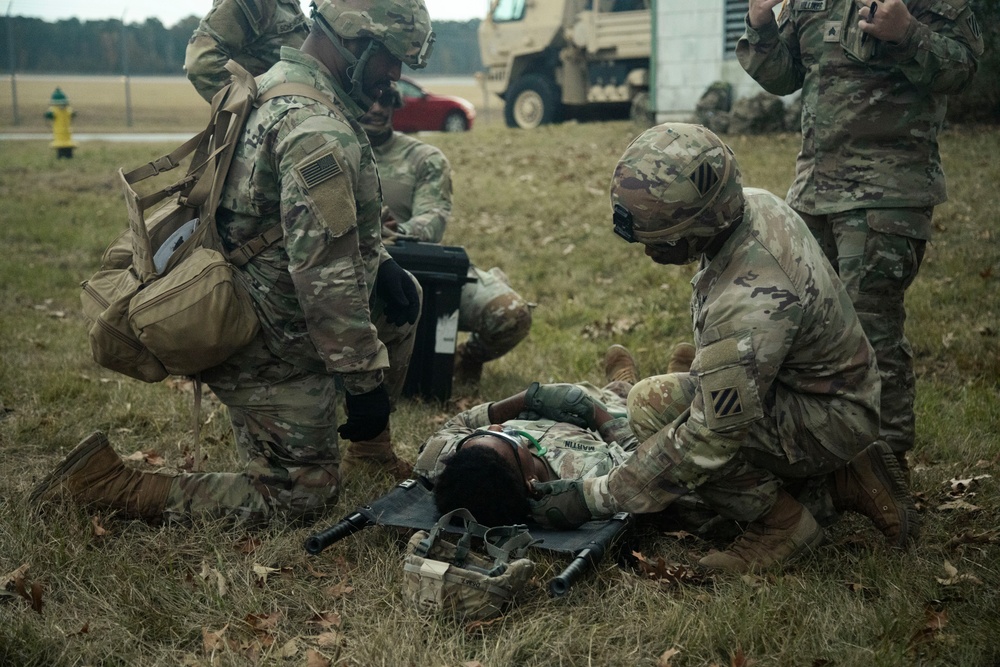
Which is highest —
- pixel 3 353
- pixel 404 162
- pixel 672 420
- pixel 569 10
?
pixel 569 10

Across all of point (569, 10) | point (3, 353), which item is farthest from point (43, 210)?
point (569, 10)

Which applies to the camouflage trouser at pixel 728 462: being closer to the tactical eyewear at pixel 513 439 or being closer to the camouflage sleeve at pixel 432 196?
the tactical eyewear at pixel 513 439

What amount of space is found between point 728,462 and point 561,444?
0.89 meters

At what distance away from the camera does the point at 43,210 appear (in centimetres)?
1159

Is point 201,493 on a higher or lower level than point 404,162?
lower

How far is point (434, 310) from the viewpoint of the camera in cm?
550

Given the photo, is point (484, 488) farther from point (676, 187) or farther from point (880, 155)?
point (880, 155)

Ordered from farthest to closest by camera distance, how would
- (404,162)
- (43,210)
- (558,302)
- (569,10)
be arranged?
(569,10) < (43,210) < (558,302) < (404,162)

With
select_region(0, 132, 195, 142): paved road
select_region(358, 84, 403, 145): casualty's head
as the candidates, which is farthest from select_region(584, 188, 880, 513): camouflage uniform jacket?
select_region(0, 132, 195, 142): paved road

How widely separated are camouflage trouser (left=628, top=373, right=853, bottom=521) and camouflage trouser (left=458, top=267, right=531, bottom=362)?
204 centimetres

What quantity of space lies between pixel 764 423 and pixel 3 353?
4.98m

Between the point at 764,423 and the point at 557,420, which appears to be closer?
the point at 764,423

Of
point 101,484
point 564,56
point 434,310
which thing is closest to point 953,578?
point 434,310

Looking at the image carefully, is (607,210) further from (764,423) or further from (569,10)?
(569,10)
